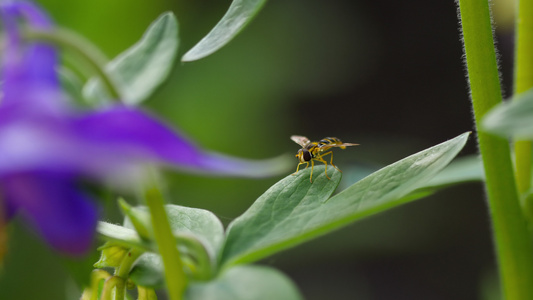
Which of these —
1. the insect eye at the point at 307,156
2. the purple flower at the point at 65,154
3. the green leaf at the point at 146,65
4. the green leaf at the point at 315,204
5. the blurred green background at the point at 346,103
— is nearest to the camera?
the purple flower at the point at 65,154

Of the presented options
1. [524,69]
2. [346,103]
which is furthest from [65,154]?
[346,103]

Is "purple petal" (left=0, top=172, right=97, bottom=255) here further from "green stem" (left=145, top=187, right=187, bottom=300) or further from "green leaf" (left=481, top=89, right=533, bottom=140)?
"green leaf" (left=481, top=89, right=533, bottom=140)

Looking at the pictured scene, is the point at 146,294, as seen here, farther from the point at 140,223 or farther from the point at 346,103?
the point at 346,103

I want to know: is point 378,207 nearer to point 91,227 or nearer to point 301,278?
point 91,227

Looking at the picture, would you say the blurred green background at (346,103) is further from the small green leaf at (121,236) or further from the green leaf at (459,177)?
the small green leaf at (121,236)

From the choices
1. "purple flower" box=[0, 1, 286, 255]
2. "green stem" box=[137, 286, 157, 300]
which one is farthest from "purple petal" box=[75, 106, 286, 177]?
"green stem" box=[137, 286, 157, 300]

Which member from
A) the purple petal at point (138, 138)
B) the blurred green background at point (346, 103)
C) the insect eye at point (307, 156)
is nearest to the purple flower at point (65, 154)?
the purple petal at point (138, 138)

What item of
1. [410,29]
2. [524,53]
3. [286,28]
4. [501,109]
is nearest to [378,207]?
[501,109]
